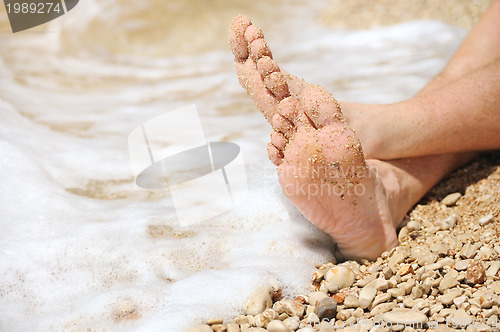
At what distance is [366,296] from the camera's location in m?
1.19

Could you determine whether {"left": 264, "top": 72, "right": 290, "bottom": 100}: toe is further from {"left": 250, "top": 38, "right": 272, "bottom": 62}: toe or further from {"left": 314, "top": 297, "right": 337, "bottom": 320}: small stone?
{"left": 314, "top": 297, "right": 337, "bottom": 320}: small stone

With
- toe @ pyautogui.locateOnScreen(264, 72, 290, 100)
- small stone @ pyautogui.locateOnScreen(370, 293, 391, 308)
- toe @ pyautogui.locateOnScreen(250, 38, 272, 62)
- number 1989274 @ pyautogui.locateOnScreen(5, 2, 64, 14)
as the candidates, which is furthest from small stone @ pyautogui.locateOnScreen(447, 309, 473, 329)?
number 1989274 @ pyautogui.locateOnScreen(5, 2, 64, 14)

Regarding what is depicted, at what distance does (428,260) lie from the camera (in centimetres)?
128

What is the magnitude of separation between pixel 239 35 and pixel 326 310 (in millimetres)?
730

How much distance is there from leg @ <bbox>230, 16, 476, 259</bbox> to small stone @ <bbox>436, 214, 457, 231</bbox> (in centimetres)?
11

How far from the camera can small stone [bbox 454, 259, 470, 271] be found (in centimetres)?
122

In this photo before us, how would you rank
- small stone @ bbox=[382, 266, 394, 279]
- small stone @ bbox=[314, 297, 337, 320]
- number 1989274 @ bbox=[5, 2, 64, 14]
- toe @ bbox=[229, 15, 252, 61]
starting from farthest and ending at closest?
number 1989274 @ bbox=[5, 2, 64, 14] → toe @ bbox=[229, 15, 252, 61] → small stone @ bbox=[382, 266, 394, 279] → small stone @ bbox=[314, 297, 337, 320]

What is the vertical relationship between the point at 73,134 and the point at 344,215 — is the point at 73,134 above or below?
above

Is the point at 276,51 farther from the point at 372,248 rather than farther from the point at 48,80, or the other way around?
the point at 372,248

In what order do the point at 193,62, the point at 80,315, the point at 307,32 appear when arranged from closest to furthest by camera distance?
the point at 80,315, the point at 193,62, the point at 307,32

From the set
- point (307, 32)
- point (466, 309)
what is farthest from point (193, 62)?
point (466, 309)

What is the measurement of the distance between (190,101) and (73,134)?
2.11 ft

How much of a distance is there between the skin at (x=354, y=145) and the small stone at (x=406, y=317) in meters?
0.29

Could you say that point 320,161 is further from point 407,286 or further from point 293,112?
point 407,286
